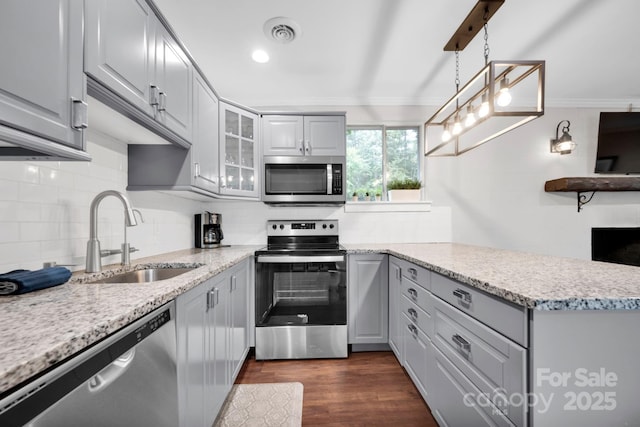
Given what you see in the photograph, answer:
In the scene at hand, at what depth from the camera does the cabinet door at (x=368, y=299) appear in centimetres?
242

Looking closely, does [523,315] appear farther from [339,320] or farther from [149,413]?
[339,320]

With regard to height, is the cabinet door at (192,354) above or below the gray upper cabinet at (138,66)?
below

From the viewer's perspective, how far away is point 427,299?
161 cm

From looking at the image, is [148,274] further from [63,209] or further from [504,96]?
[504,96]

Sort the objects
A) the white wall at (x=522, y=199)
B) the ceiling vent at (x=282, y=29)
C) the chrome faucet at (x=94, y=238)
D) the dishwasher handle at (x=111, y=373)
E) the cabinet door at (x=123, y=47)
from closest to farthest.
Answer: the dishwasher handle at (x=111, y=373) → the cabinet door at (x=123, y=47) → the chrome faucet at (x=94, y=238) → the ceiling vent at (x=282, y=29) → the white wall at (x=522, y=199)

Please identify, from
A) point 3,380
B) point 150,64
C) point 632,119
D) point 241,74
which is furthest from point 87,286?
point 632,119

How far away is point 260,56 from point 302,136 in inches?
30.8

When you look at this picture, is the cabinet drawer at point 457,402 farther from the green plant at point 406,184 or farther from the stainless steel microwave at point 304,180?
the green plant at point 406,184

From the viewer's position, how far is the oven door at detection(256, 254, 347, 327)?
235cm

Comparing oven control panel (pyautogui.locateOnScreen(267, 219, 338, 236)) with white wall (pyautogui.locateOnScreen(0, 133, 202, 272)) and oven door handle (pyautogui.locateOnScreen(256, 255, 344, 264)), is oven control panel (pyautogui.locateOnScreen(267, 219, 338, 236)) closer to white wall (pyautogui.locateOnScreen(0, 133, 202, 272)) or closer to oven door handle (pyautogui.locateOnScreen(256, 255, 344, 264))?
oven door handle (pyautogui.locateOnScreen(256, 255, 344, 264))

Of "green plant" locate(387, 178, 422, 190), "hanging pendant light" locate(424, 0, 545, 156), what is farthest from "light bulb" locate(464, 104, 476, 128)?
"green plant" locate(387, 178, 422, 190)

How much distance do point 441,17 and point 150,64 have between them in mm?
1905

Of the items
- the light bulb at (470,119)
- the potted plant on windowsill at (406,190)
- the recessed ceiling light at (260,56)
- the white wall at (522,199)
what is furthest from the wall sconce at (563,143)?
the recessed ceiling light at (260,56)

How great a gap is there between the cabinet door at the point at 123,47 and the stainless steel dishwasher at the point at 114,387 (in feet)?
2.99
